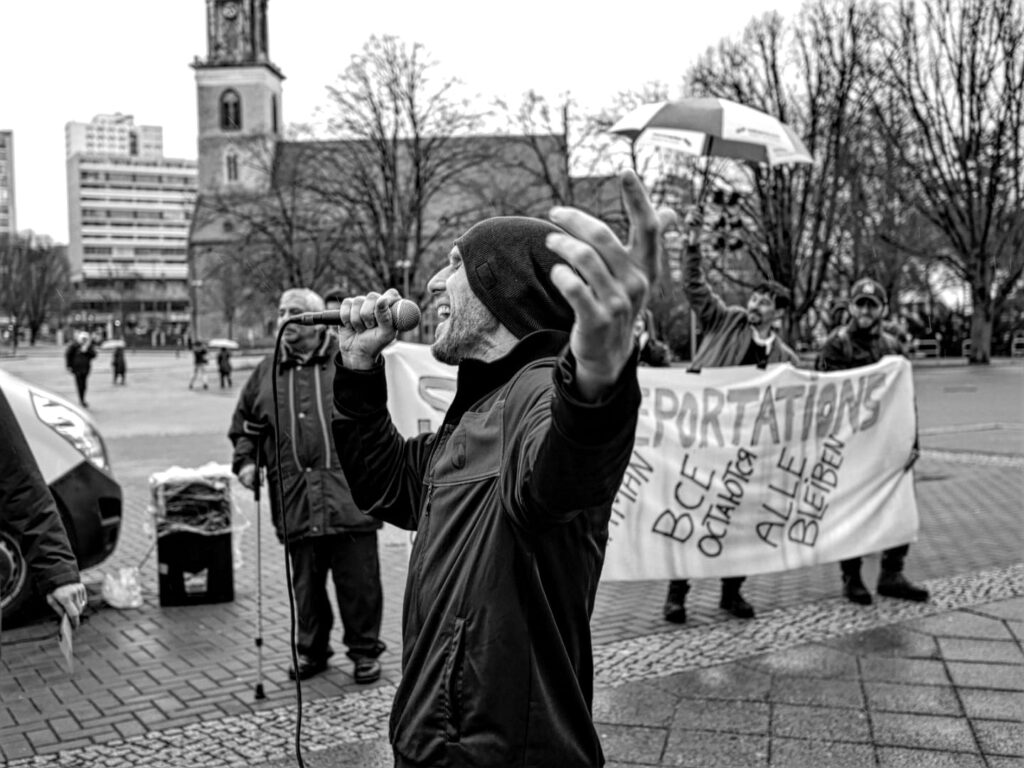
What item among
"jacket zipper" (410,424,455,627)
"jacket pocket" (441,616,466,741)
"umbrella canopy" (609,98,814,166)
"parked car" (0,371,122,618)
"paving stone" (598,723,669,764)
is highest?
"umbrella canopy" (609,98,814,166)

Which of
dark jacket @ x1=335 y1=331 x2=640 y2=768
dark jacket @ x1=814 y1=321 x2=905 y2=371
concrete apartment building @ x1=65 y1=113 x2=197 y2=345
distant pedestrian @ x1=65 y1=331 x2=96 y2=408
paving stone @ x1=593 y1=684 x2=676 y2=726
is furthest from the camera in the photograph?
concrete apartment building @ x1=65 y1=113 x2=197 y2=345

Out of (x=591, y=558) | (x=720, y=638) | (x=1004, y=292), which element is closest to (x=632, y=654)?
(x=720, y=638)

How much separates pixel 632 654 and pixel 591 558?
3.77 meters

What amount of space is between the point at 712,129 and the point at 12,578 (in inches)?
237

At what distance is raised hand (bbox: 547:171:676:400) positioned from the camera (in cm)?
145

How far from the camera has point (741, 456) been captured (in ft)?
21.4

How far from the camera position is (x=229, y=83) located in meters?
95.9

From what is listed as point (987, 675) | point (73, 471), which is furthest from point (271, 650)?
point (987, 675)

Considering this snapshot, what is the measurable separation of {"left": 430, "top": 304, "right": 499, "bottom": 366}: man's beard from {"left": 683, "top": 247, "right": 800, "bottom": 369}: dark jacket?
4578mm

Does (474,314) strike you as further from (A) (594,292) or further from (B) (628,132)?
(B) (628,132)

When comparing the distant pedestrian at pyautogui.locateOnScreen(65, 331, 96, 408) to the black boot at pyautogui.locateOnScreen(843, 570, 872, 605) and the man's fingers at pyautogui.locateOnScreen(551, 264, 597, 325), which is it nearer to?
the black boot at pyautogui.locateOnScreen(843, 570, 872, 605)

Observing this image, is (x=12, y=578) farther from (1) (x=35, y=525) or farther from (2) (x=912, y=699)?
(2) (x=912, y=699)

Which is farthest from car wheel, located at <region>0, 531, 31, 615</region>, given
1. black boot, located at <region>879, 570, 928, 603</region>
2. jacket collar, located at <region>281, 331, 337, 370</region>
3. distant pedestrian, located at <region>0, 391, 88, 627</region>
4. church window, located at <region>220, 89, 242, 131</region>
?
church window, located at <region>220, 89, 242, 131</region>

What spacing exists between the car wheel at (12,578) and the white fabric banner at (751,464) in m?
2.33
